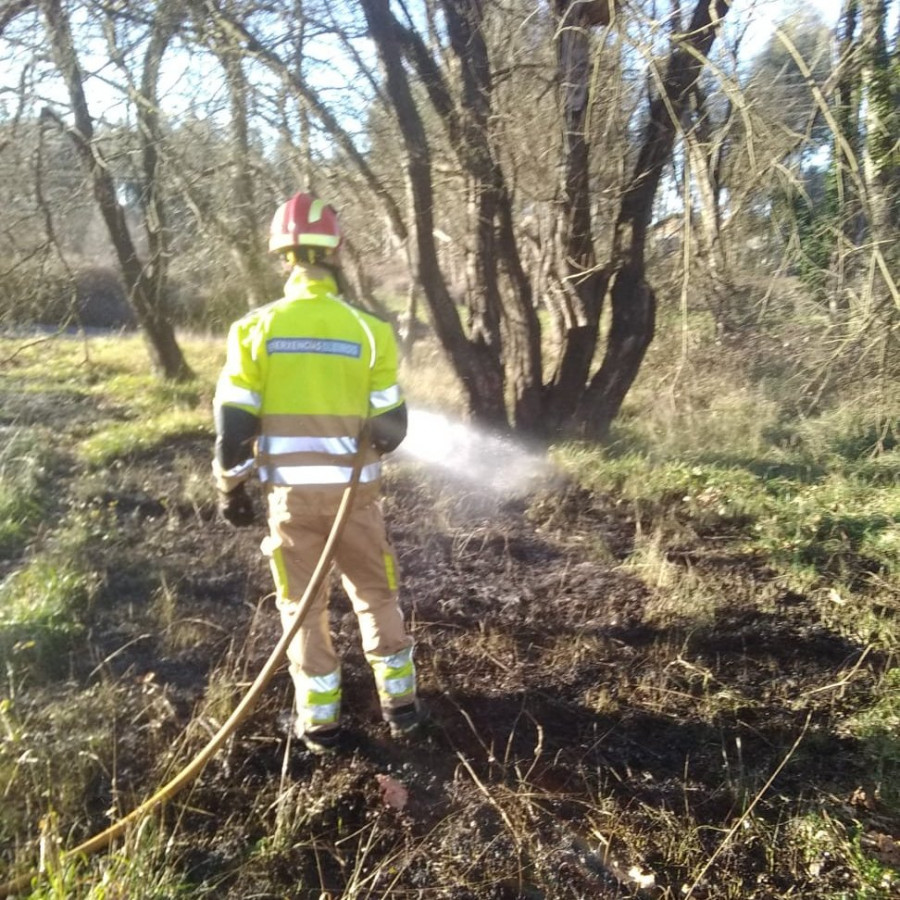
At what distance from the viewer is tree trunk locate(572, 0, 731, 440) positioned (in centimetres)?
574

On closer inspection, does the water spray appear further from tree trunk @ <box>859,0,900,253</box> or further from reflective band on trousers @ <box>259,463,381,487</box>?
reflective band on trousers @ <box>259,463,381,487</box>

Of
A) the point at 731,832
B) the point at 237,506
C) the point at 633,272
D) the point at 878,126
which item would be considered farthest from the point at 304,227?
the point at 878,126

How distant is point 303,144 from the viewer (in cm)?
733

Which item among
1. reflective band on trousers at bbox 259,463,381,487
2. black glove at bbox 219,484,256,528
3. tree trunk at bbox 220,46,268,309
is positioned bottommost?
black glove at bbox 219,484,256,528

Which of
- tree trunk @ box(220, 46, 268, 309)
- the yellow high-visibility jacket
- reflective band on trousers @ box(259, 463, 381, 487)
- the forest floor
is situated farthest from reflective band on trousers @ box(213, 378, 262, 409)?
tree trunk @ box(220, 46, 268, 309)

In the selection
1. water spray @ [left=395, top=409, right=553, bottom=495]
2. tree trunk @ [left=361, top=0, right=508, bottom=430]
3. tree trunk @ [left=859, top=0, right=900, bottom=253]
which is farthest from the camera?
water spray @ [left=395, top=409, right=553, bottom=495]

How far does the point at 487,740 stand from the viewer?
3.34 metres

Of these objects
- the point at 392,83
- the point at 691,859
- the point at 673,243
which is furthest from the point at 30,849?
the point at 673,243

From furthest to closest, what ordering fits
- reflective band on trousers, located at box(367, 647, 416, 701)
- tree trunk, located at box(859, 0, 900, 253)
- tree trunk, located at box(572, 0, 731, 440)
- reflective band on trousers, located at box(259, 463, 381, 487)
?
tree trunk, located at box(572, 0, 731, 440) → tree trunk, located at box(859, 0, 900, 253) → reflective band on trousers, located at box(367, 647, 416, 701) → reflective band on trousers, located at box(259, 463, 381, 487)

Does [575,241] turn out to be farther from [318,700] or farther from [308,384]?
[318,700]

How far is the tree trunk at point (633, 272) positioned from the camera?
574 centimetres

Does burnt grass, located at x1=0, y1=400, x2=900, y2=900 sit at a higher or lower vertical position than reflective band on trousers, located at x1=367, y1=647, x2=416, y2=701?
lower

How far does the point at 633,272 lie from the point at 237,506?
4.46 metres

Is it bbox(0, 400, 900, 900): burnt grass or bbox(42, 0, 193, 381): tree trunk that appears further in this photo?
bbox(42, 0, 193, 381): tree trunk
